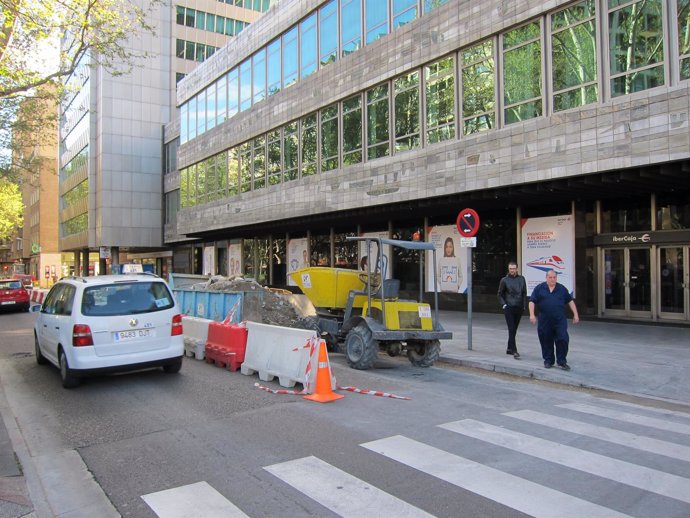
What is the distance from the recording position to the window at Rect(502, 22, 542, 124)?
14.4m

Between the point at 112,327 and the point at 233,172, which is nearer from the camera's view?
the point at 112,327

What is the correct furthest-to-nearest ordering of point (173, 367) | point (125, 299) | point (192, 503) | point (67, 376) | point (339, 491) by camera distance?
point (173, 367)
point (125, 299)
point (67, 376)
point (339, 491)
point (192, 503)

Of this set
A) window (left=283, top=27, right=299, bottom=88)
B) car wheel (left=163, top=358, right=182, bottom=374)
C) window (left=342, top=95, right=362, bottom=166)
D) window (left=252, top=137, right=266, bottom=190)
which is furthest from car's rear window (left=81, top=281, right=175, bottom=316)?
window (left=252, top=137, right=266, bottom=190)

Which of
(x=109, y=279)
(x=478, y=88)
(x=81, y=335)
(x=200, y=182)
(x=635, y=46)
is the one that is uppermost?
(x=200, y=182)

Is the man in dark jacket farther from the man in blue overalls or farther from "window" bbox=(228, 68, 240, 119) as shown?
"window" bbox=(228, 68, 240, 119)

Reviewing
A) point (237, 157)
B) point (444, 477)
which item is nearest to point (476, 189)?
point (444, 477)

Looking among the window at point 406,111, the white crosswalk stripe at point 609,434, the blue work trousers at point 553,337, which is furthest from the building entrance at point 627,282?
the white crosswalk stripe at point 609,434

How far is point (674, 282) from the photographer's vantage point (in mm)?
14117

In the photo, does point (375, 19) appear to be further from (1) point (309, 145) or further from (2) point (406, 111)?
(1) point (309, 145)

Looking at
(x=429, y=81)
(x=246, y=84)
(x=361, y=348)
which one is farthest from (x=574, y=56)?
(x=246, y=84)

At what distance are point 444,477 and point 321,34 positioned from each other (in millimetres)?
21738

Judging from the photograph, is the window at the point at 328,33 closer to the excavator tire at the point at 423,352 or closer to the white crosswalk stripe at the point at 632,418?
the excavator tire at the point at 423,352

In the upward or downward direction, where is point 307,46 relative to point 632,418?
upward

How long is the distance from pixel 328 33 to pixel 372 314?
54.6ft
